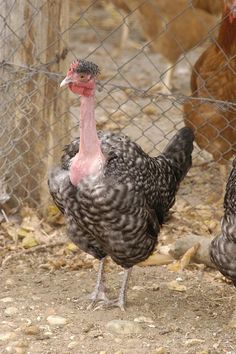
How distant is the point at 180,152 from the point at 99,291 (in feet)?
2.60

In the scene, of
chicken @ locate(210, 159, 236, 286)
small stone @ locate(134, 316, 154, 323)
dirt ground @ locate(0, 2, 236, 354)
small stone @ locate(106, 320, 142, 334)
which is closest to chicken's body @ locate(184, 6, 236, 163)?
dirt ground @ locate(0, 2, 236, 354)

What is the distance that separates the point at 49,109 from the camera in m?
4.56

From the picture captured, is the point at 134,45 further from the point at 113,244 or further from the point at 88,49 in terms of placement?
the point at 113,244

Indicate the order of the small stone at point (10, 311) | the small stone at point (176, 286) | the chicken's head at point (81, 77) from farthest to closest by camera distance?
the small stone at point (176, 286), the small stone at point (10, 311), the chicken's head at point (81, 77)

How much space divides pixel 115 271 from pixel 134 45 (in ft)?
15.2

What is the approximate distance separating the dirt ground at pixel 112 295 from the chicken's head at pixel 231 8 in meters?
0.67

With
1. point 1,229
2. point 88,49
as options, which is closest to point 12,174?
point 1,229

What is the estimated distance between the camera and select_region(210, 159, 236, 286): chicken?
340cm

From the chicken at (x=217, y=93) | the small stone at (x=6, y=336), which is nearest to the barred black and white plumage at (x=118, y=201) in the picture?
the small stone at (x=6, y=336)

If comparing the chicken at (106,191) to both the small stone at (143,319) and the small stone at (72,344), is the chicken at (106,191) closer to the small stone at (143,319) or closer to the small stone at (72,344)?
the small stone at (143,319)

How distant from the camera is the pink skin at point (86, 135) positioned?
3.51m

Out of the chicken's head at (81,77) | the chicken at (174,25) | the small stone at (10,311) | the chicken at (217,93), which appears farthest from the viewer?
the chicken at (174,25)

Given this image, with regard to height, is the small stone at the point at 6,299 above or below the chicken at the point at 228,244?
below

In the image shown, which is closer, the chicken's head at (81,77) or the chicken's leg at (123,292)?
the chicken's head at (81,77)
